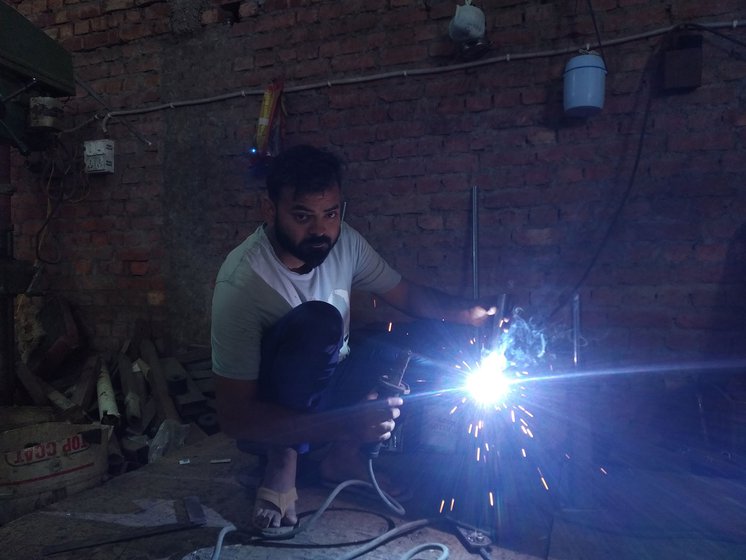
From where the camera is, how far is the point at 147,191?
3617 mm

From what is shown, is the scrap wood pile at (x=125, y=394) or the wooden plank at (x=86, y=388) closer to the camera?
the scrap wood pile at (x=125, y=394)

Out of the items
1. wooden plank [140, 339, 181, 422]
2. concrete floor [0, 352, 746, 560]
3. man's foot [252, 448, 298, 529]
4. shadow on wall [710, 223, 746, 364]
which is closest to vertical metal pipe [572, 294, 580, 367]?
concrete floor [0, 352, 746, 560]

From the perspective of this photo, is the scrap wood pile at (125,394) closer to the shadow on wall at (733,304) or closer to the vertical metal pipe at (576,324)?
the vertical metal pipe at (576,324)

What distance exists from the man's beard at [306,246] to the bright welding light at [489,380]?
794 mm

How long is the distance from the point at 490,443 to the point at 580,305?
1033 mm

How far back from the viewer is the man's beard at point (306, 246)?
2.06 meters

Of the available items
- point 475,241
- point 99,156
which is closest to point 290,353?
point 475,241

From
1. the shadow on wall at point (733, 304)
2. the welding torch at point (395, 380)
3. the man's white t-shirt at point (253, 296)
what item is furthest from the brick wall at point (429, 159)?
the welding torch at point (395, 380)

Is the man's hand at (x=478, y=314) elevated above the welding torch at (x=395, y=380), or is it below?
above

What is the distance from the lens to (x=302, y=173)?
79.6 inches

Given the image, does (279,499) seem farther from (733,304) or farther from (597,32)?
(597,32)

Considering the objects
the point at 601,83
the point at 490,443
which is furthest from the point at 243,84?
the point at 490,443

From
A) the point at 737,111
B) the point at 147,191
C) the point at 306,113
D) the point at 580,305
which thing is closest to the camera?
the point at 737,111

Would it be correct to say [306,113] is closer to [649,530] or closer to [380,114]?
[380,114]
